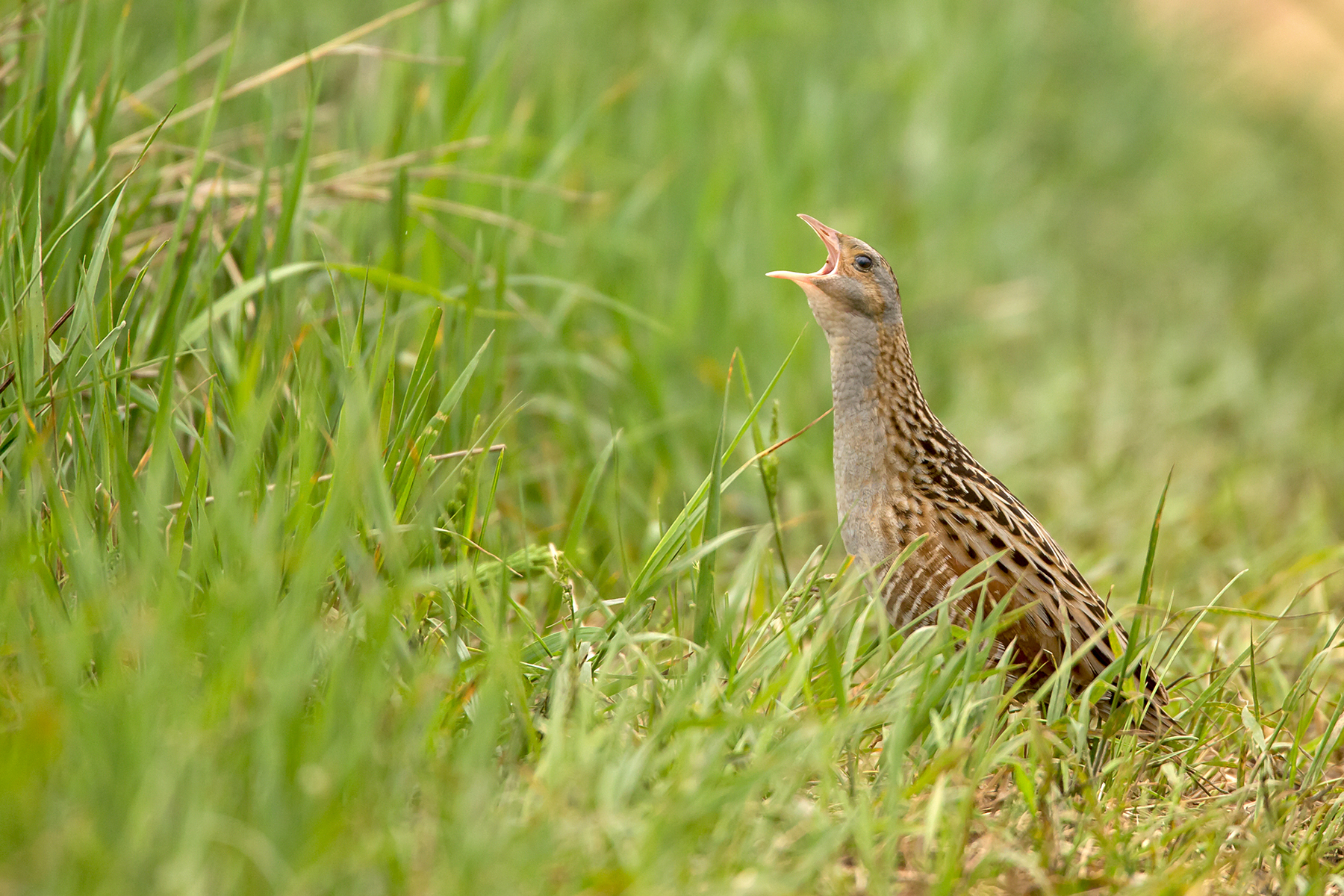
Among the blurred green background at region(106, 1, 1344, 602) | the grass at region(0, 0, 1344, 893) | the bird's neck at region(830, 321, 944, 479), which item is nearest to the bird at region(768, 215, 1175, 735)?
the bird's neck at region(830, 321, 944, 479)

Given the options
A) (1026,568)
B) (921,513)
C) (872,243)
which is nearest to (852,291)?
(921,513)

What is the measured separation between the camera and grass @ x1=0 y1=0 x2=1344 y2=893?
2010 mm

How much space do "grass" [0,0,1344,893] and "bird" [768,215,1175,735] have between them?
0.13m

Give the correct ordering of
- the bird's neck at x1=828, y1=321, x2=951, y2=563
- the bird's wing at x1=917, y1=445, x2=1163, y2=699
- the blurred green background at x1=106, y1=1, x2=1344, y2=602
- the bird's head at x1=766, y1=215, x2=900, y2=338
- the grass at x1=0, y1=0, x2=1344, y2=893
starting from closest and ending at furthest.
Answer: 1. the grass at x1=0, y1=0, x2=1344, y2=893
2. the bird's wing at x1=917, y1=445, x2=1163, y2=699
3. the bird's neck at x1=828, y1=321, x2=951, y2=563
4. the bird's head at x1=766, y1=215, x2=900, y2=338
5. the blurred green background at x1=106, y1=1, x2=1344, y2=602

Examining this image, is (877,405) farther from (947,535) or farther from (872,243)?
(872,243)

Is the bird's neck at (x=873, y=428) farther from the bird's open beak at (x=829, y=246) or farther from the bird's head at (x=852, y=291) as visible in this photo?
the bird's open beak at (x=829, y=246)

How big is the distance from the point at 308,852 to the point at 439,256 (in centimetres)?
272

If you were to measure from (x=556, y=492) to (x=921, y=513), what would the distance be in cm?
143

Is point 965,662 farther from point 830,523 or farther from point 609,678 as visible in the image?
point 830,523

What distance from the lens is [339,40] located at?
3.78 metres

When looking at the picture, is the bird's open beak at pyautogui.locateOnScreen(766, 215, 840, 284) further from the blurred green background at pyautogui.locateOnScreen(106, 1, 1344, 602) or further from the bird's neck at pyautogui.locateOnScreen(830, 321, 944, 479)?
the blurred green background at pyautogui.locateOnScreen(106, 1, 1344, 602)

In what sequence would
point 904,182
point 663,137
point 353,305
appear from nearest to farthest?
point 353,305, point 663,137, point 904,182

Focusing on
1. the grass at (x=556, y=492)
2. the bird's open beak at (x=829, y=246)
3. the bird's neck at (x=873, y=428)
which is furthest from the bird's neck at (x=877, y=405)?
the grass at (x=556, y=492)

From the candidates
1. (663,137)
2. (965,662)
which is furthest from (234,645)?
(663,137)
